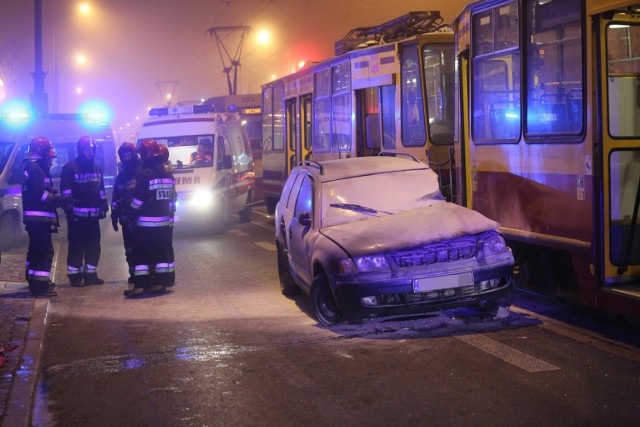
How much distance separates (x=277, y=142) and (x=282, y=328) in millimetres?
13728

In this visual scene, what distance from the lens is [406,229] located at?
26.9ft

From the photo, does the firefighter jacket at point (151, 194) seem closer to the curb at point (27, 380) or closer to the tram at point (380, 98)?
the curb at point (27, 380)

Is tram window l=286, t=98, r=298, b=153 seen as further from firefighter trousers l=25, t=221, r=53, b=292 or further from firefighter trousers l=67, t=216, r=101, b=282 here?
firefighter trousers l=25, t=221, r=53, b=292

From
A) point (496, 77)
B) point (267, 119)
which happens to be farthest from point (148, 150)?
point (267, 119)

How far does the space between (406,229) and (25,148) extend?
1109 cm

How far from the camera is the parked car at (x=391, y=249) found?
7773 mm

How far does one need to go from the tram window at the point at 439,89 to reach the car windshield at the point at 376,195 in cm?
432

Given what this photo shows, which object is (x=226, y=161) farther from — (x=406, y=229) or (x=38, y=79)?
(x=406, y=229)

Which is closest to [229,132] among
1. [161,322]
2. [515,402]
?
[161,322]

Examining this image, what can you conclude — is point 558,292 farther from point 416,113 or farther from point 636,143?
point 416,113

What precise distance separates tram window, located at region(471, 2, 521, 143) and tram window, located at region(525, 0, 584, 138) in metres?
0.25

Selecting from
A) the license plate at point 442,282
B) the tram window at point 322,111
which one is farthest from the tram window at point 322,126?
the license plate at point 442,282

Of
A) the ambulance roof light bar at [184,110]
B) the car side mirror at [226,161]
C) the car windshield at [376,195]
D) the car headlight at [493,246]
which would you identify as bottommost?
the car headlight at [493,246]

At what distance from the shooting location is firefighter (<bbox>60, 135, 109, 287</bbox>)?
1155 cm
